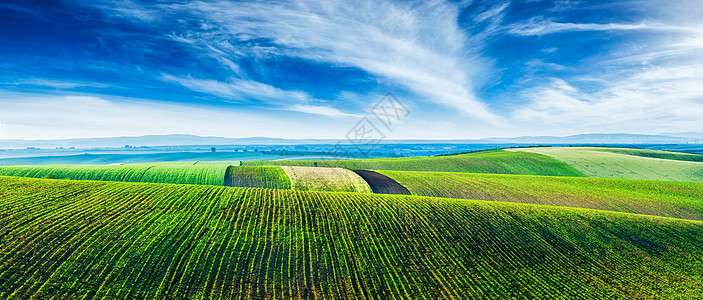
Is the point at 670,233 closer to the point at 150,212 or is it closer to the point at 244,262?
the point at 244,262

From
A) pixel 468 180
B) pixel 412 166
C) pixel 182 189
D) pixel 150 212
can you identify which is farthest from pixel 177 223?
pixel 412 166

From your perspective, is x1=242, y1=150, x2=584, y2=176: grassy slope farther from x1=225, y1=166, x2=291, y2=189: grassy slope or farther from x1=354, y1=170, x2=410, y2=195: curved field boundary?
x1=225, y1=166, x2=291, y2=189: grassy slope

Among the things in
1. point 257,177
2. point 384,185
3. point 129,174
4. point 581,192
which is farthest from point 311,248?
point 129,174

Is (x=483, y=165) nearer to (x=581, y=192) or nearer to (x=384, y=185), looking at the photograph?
(x=581, y=192)

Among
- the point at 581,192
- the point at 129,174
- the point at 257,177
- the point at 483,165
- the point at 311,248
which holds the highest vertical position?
the point at 129,174

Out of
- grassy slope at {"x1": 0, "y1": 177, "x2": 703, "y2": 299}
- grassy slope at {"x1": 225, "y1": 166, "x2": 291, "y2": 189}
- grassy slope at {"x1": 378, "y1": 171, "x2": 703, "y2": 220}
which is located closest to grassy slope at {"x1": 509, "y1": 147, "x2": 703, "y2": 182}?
grassy slope at {"x1": 378, "y1": 171, "x2": 703, "y2": 220}

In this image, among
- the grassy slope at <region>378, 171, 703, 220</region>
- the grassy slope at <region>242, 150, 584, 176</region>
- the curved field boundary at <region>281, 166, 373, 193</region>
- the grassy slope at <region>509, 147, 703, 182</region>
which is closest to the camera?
the grassy slope at <region>378, 171, 703, 220</region>

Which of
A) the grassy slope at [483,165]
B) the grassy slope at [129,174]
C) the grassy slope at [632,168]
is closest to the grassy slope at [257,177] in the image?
the grassy slope at [129,174]

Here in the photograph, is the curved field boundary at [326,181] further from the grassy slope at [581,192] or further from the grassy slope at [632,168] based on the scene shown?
A: the grassy slope at [632,168]
